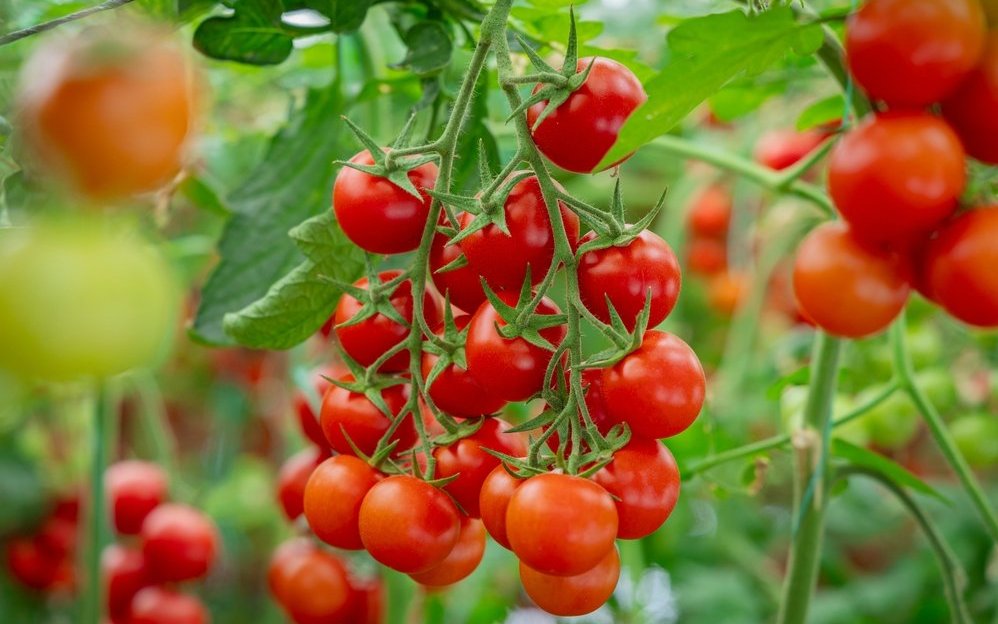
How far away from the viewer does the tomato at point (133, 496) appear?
0.93 metres

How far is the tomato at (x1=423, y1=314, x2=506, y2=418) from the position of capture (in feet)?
1.30

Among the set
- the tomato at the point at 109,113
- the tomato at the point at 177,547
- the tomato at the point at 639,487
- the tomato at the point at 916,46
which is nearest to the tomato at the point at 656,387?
the tomato at the point at 639,487

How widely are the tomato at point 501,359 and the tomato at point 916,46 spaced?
0.16 meters

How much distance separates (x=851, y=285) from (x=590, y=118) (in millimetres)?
114

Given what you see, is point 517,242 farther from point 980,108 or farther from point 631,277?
point 980,108

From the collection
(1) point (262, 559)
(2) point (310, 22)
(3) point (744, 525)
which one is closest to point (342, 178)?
(2) point (310, 22)

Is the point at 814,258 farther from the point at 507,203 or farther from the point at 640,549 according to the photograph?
the point at 640,549

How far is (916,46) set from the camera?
1.04 feet

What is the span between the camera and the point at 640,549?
0.95 meters

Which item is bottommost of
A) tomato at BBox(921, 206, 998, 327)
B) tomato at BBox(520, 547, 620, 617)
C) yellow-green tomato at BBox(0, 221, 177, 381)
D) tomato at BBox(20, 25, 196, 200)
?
tomato at BBox(520, 547, 620, 617)

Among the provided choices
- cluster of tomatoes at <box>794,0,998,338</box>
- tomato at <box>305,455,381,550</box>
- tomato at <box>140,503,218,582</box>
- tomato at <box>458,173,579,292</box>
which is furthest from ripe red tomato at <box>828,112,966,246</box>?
tomato at <box>140,503,218,582</box>

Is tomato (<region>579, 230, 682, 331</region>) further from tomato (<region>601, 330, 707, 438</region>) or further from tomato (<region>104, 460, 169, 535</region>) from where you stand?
tomato (<region>104, 460, 169, 535</region>)

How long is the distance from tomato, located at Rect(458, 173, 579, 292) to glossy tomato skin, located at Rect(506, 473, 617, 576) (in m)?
0.08

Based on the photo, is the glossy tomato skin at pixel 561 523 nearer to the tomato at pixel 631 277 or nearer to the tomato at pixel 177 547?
the tomato at pixel 631 277
